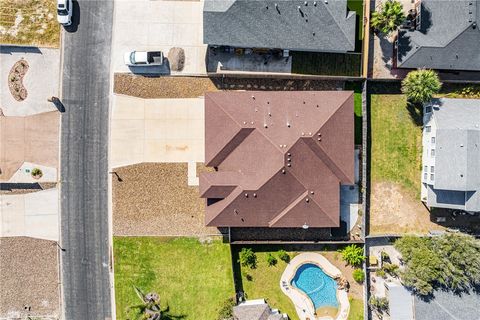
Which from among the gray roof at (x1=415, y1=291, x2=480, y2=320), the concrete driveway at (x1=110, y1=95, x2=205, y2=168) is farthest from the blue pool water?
the concrete driveway at (x1=110, y1=95, x2=205, y2=168)

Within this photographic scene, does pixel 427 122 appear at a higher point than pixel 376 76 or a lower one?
lower

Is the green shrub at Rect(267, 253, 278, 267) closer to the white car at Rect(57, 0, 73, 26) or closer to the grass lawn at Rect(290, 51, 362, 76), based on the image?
the grass lawn at Rect(290, 51, 362, 76)

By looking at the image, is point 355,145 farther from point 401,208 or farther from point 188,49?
point 188,49

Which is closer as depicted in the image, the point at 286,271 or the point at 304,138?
the point at 304,138

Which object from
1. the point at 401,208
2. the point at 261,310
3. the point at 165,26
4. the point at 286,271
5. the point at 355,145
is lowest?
the point at 261,310

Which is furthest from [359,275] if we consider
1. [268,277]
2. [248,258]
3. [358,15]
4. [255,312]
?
[358,15]

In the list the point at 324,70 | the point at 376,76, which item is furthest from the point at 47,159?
the point at 376,76

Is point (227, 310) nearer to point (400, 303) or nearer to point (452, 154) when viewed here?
point (400, 303)
